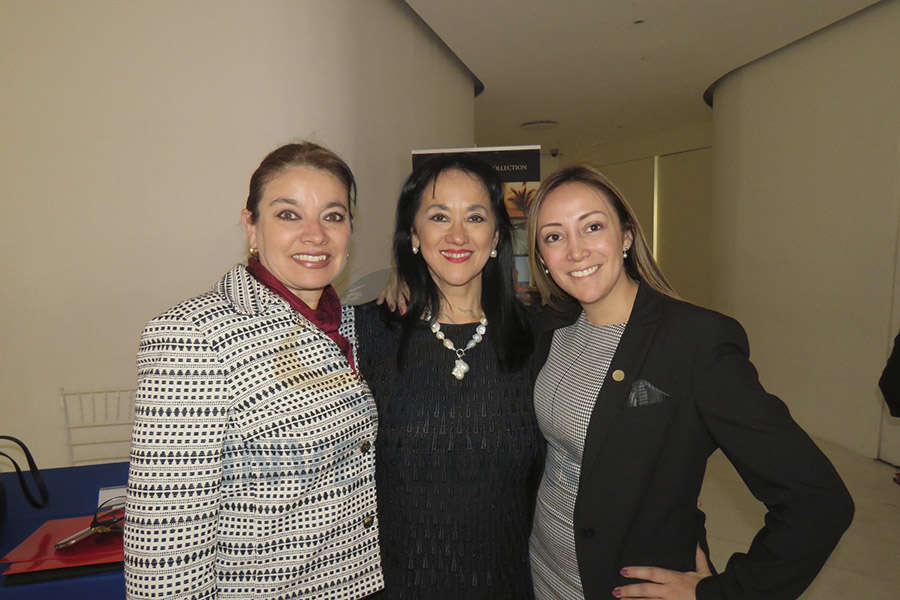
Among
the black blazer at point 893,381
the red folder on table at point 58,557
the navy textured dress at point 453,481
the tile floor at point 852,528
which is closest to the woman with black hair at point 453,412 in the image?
the navy textured dress at point 453,481

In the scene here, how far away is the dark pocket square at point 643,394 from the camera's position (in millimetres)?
1372

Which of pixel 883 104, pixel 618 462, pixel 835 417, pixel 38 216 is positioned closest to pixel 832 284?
pixel 835 417

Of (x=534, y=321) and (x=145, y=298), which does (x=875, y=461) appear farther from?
(x=145, y=298)

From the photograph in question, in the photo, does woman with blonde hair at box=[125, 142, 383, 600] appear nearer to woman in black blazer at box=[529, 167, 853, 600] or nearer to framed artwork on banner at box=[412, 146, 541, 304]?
woman in black blazer at box=[529, 167, 853, 600]

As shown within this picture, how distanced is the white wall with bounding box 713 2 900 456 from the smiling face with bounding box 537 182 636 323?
4.58m

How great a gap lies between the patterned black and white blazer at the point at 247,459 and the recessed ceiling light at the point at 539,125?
915 centimetres

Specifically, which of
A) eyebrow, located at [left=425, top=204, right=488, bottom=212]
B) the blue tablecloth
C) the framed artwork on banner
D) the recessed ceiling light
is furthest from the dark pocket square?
the recessed ceiling light

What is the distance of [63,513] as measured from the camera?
1.73m

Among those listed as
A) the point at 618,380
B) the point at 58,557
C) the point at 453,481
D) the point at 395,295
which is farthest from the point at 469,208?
the point at 58,557

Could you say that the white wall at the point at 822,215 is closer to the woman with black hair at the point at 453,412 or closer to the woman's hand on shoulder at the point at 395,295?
the woman with black hair at the point at 453,412

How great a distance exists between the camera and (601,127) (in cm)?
1036

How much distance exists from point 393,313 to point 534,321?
0.50 metres

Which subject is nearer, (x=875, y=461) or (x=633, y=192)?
(x=875, y=461)

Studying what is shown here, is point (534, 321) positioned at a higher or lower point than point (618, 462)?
higher
